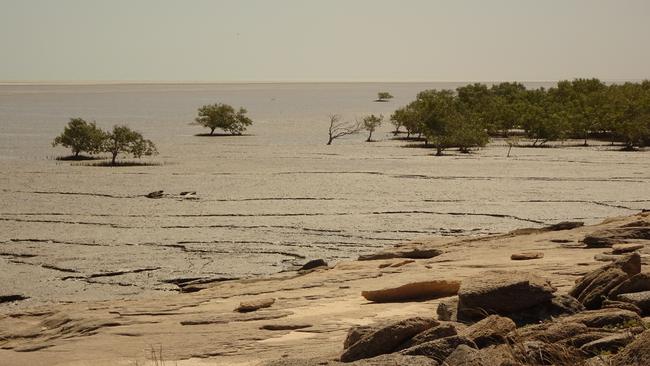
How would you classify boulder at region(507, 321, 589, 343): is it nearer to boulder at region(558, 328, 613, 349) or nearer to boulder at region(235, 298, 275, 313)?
boulder at region(558, 328, 613, 349)

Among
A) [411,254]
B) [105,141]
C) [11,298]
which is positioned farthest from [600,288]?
[105,141]

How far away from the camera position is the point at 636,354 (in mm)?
5578

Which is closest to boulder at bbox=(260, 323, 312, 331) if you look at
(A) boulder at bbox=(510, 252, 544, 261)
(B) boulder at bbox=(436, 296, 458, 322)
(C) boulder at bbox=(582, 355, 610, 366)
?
(B) boulder at bbox=(436, 296, 458, 322)

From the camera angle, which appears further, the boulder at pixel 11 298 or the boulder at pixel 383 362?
A: the boulder at pixel 11 298

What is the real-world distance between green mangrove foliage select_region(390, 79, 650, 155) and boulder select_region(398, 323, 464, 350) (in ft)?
114

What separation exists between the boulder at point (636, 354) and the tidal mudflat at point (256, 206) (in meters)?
9.59

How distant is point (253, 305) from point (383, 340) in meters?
3.99

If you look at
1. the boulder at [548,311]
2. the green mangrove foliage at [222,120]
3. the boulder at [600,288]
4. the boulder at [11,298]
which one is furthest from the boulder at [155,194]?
the green mangrove foliage at [222,120]

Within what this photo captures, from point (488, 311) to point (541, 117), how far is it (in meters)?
40.8

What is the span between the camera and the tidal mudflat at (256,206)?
16.5 m

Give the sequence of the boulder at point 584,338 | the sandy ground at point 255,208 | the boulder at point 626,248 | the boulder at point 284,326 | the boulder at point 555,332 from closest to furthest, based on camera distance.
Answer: the boulder at point 584,338 < the boulder at point 555,332 < the boulder at point 284,326 < the boulder at point 626,248 < the sandy ground at point 255,208

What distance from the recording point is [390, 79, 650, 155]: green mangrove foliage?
4350 cm

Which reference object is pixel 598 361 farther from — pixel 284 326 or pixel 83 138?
pixel 83 138

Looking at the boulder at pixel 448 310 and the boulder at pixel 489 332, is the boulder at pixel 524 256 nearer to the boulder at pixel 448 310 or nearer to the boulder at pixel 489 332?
the boulder at pixel 448 310
